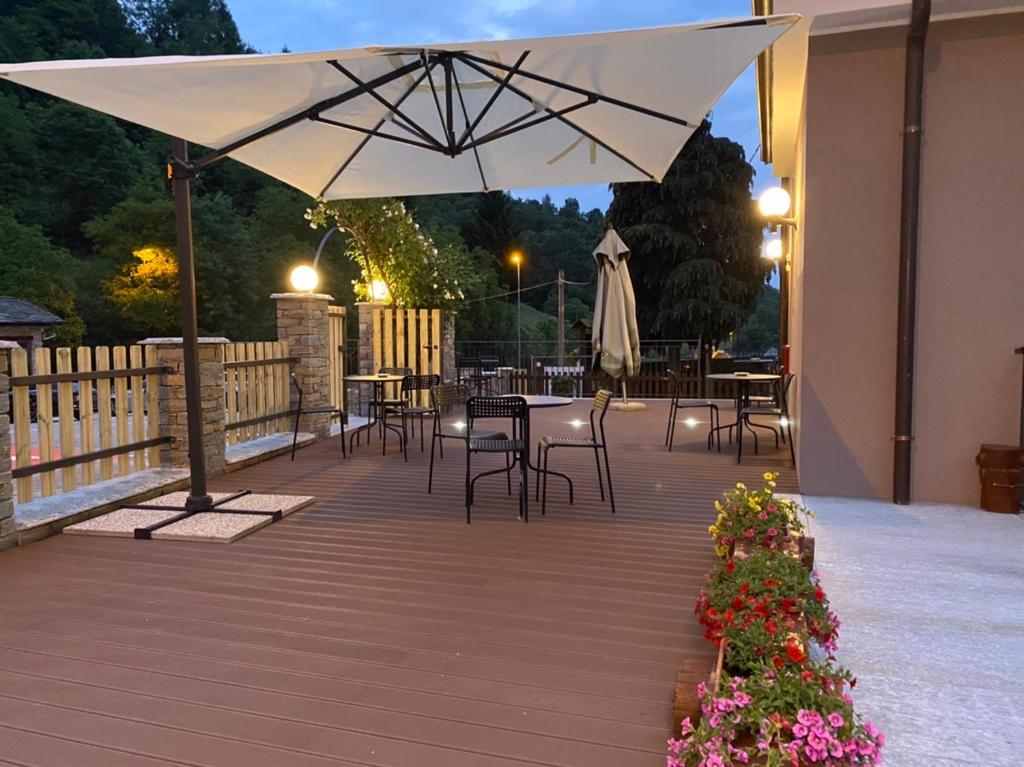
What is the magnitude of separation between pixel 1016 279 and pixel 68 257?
83.0 ft

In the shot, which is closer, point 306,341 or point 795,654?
point 795,654

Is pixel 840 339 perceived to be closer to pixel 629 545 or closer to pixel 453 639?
A: pixel 629 545

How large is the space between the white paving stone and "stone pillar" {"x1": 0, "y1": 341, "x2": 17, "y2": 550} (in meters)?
3.88

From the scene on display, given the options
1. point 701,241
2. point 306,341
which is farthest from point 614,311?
point 701,241

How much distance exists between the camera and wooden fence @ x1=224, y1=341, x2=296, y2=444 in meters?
5.97

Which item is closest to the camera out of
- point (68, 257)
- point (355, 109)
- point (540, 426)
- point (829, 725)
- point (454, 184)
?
point (829, 725)

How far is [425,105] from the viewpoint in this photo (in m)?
4.48

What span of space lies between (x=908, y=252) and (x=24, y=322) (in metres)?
19.3

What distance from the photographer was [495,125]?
4.69 m

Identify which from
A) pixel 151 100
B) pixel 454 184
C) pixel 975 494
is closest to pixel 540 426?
pixel 454 184

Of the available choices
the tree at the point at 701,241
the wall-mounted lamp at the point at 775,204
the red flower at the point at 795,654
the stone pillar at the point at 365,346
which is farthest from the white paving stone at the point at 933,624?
the tree at the point at 701,241

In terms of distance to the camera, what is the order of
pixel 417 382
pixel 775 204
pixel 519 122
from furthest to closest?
pixel 417 382, pixel 775 204, pixel 519 122

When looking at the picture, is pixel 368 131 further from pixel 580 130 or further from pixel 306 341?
pixel 306 341

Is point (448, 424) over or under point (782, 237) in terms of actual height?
under
